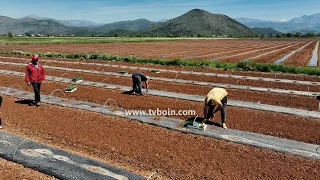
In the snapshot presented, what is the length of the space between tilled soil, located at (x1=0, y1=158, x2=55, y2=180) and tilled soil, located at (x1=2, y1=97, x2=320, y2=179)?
3.64 feet

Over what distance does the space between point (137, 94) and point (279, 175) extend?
7481 mm

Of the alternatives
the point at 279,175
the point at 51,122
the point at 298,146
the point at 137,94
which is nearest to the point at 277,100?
the point at 298,146

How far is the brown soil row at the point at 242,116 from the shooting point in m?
7.93

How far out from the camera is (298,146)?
688cm

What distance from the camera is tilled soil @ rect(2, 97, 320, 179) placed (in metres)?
5.72

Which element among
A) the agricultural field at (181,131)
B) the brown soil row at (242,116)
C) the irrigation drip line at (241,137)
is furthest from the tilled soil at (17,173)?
the brown soil row at (242,116)

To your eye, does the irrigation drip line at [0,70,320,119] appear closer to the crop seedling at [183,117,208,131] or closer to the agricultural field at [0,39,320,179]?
the agricultural field at [0,39,320,179]

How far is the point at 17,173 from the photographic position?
556 cm

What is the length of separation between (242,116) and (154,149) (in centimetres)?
391

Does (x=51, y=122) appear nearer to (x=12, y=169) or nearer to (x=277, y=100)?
(x=12, y=169)

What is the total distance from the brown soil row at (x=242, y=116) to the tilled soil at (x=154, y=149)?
1.47m

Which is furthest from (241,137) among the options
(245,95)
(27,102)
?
(27,102)

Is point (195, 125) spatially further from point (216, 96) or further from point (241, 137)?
point (241, 137)

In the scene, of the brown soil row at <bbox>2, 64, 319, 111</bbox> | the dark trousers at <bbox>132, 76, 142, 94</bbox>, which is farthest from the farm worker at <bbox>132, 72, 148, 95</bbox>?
the brown soil row at <bbox>2, 64, 319, 111</bbox>
